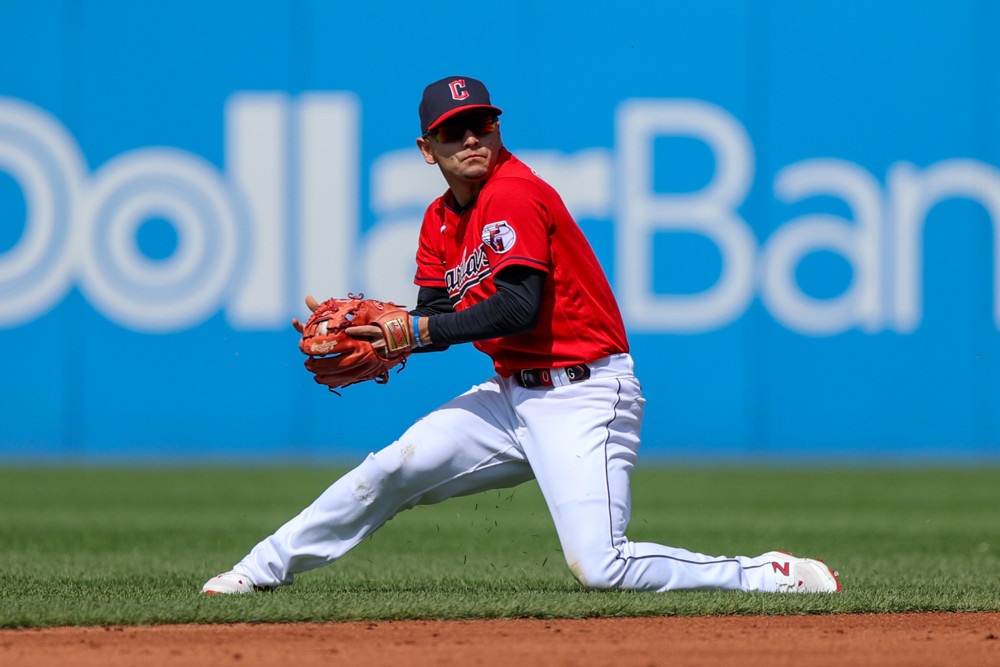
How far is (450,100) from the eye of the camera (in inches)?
180

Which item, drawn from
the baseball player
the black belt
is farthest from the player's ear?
the black belt

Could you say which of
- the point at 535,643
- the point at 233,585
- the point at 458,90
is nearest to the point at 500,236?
the point at 458,90

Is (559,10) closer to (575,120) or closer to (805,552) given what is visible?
(575,120)

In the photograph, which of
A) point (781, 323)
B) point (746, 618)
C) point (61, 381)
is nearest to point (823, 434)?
point (781, 323)

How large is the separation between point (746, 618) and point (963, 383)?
883 centimetres

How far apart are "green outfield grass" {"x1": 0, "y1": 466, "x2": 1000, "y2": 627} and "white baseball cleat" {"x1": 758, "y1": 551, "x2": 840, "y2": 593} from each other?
3.9 inches

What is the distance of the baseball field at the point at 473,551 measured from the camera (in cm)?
436

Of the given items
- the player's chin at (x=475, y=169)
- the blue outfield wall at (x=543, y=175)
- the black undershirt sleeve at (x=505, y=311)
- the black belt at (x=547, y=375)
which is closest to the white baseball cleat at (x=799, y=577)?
the black belt at (x=547, y=375)

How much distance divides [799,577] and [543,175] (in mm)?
8165

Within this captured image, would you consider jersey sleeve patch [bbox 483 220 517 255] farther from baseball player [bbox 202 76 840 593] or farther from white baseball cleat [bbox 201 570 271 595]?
white baseball cleat [bbox 201 570 271 595]

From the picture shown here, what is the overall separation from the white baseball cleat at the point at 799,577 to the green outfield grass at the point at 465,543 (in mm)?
98

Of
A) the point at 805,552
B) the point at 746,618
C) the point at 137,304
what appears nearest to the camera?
the point at 746,618

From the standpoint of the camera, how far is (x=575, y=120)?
12.6 metres

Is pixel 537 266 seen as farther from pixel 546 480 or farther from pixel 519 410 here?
pixel 546 480
